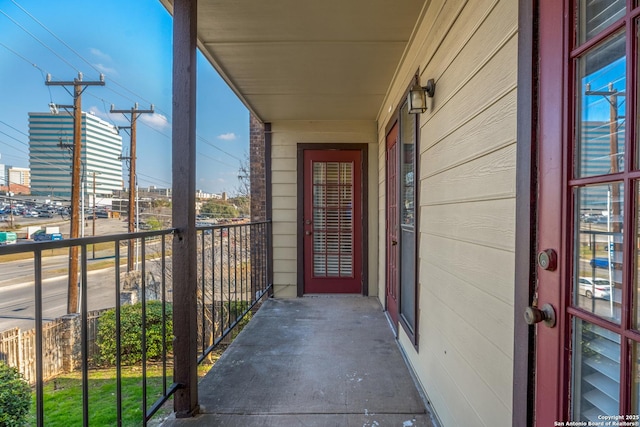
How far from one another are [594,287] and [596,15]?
0.63 m

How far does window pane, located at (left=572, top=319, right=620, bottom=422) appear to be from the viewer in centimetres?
70

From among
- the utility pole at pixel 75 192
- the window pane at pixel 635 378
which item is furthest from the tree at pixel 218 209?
the window pane at pixel 635 378

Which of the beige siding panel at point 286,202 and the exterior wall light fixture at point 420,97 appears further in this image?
the beige siding panel at point 286,202

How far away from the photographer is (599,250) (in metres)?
0.73

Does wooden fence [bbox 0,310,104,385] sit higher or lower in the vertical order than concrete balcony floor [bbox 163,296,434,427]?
lower

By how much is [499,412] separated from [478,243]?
1.92 feet

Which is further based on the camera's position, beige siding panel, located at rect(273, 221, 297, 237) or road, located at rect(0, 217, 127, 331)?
road, located at rect(0, 217, 127, 331)

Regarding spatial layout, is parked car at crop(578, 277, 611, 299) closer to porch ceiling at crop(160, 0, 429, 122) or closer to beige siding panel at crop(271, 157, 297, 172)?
porch ceiling at crop(160, 0, 429, 122)

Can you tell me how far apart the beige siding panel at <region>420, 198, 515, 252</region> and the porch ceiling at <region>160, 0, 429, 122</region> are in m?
1.32

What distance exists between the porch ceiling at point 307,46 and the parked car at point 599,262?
1.81m

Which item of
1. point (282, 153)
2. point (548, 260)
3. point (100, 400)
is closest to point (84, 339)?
point (548, 260)

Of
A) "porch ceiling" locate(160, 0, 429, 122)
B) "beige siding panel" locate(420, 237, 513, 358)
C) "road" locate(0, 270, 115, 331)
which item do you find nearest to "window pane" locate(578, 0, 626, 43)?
"beige siding panel" locate(420, 237, 513, 358)

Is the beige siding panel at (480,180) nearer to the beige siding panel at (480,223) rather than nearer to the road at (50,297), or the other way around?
the beige siding panel at (480,223)

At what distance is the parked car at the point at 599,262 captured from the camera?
2.34 ft
